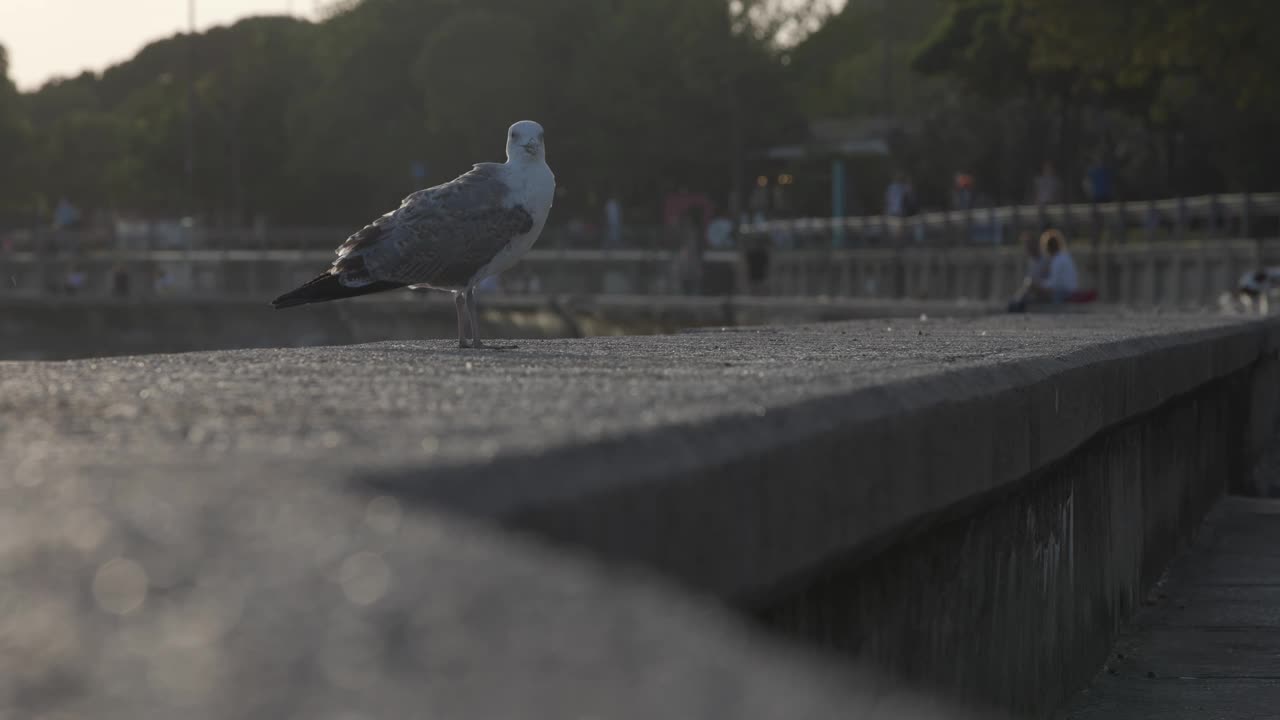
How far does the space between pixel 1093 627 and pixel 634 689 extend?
4.09m

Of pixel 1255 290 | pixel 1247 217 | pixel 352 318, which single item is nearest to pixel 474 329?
pixel 1255 290

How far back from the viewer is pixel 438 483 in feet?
5.92

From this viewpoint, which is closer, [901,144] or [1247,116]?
[1247,116]

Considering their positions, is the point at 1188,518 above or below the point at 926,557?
below

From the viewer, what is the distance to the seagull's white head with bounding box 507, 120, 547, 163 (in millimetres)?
6750

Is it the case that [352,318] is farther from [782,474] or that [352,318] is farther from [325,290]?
[782,474]

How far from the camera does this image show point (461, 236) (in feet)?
22.1

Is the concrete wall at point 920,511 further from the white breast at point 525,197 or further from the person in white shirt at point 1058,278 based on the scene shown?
the person in white shirt at point 1058,278

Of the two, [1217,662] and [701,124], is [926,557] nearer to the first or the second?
[1217,662]

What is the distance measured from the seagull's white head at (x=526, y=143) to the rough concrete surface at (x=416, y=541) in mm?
3513

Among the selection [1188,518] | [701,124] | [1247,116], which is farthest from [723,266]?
[1188,518]

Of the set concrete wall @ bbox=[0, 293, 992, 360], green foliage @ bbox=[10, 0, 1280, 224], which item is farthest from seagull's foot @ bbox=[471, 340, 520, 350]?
green foliage @ bbox=[10, 0, 1280, 224]

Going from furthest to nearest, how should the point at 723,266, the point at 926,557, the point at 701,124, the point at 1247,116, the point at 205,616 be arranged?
the point at 701,124 < the point at 723,266 < the point at 1247,116 < the point at 926,557 < the point at 205,616

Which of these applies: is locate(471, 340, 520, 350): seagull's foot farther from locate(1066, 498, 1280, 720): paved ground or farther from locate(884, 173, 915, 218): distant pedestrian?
locate(884, 173, 915, 218): distant pedestrian
